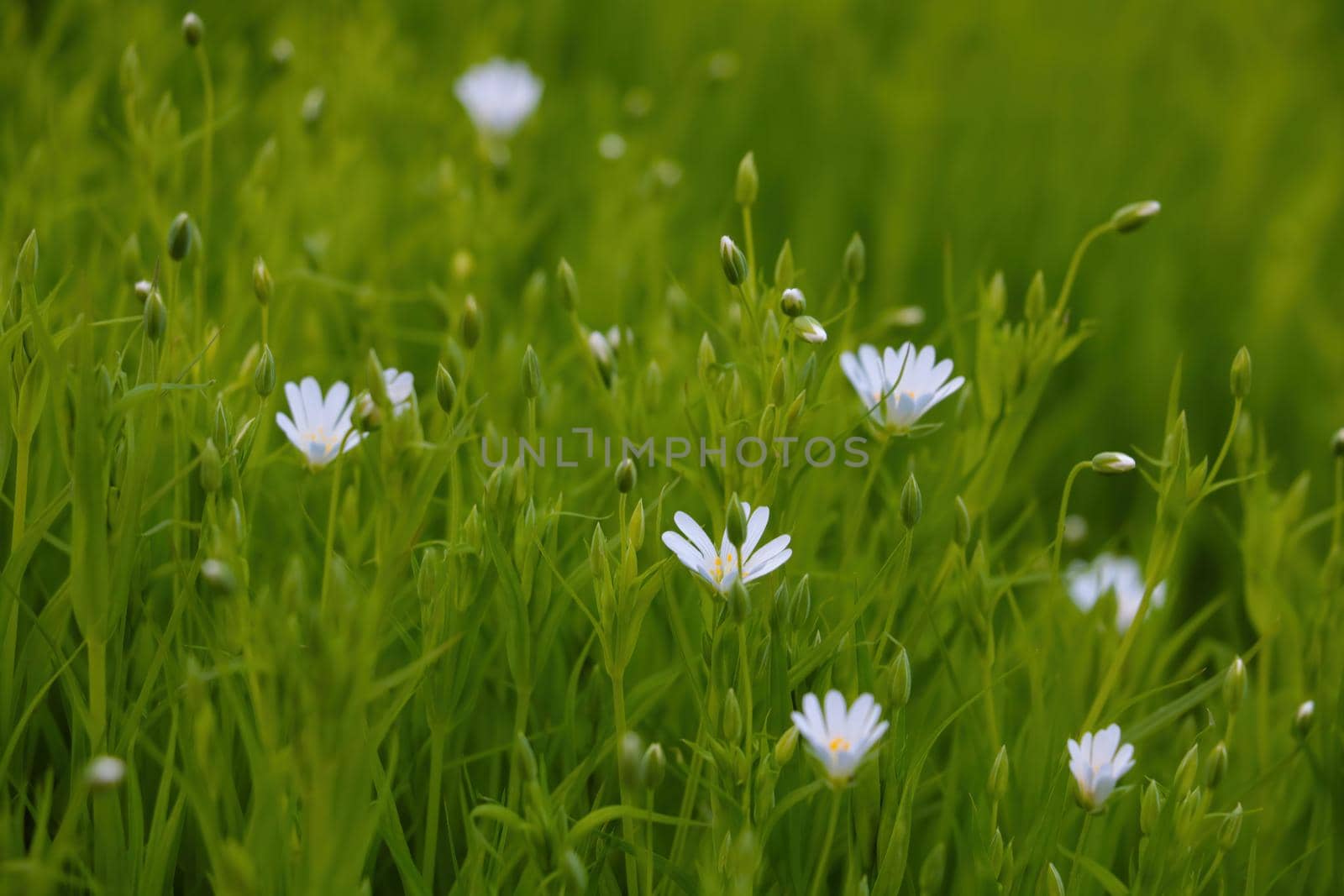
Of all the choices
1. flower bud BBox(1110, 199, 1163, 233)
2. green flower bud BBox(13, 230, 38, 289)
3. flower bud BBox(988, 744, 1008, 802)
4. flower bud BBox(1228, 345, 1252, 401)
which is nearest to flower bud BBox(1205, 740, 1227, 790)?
flower bud BBox(988, 744, 1008, 802)

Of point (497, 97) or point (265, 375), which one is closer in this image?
point (265, 375)

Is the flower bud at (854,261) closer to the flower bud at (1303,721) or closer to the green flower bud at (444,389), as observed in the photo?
the green flower bud at (444,389)

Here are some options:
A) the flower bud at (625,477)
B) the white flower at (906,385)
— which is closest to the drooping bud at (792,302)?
the white flower at (906,385)

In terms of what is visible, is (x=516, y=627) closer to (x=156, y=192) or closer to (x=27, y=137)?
(x=156, y=192)

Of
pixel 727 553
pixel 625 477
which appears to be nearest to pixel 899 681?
pixel 727 553

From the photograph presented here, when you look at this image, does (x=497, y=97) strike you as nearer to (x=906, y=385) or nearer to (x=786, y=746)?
(x=906, y=385)

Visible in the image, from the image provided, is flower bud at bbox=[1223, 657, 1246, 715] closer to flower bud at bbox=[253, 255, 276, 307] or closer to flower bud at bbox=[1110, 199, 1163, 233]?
flower bud at bbox=[1110, 199, 1163, 233]
